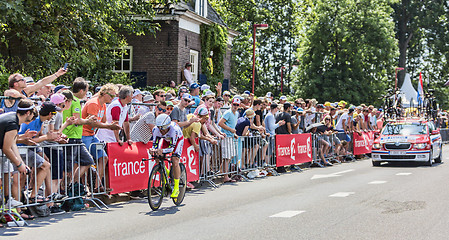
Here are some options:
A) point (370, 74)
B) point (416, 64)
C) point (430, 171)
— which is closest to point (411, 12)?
point (416, 64)

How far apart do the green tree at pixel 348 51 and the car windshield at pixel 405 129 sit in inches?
1216

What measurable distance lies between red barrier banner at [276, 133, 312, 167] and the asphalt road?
363 cm

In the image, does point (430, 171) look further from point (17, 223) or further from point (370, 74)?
point (370, 74)

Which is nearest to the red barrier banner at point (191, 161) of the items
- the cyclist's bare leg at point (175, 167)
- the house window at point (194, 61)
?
the cyclist's bare leg at point (175, 167)

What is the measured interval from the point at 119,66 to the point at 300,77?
27.5 metres

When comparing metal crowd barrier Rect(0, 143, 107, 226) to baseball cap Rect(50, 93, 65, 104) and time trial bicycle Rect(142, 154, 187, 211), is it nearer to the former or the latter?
baseball cap Rect(50, 93, 65, 104)

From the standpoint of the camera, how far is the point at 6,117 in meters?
9.11

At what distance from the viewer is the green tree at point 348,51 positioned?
5449 cm

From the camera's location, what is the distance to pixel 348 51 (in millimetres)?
54719

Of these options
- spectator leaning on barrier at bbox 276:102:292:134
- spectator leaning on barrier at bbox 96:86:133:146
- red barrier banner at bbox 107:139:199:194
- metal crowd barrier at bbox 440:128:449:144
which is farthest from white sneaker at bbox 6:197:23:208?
metal crowd barrier at bbox 440:128:449:144

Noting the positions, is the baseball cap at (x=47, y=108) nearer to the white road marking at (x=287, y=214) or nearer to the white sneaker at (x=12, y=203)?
the white sneaker at (x=12, y=203)

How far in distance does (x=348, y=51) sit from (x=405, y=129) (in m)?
32.5

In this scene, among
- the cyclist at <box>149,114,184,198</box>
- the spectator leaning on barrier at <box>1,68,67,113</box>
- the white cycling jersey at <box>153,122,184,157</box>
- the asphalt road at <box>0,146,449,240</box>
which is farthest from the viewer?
the white cycling jersey at <box>153,122,184,157</box>

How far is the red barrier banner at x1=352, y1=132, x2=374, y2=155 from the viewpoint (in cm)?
2583
